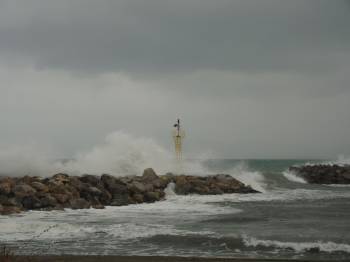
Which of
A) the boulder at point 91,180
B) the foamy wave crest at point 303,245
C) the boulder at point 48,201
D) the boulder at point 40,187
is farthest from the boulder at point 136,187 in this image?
the foamy wave crest at point 303,245

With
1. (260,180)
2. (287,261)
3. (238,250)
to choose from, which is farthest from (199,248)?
(260,180)

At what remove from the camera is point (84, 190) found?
76.8ft

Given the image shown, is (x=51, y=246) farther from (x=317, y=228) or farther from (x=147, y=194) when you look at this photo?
(x=147, y=194)

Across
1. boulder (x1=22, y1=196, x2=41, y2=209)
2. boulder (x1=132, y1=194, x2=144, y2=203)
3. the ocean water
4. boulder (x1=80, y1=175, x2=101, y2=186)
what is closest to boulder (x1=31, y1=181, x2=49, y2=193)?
boulder (x1=22, y1=196, x2=41, y2=209)

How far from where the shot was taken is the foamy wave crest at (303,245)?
11872mm

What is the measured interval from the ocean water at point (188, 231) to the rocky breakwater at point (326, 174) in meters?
27.7

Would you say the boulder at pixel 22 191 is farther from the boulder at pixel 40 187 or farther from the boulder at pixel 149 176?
the boulder at pixel 149 176

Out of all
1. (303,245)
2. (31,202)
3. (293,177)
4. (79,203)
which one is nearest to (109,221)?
(79,203)

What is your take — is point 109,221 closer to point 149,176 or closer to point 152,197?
point 152,197

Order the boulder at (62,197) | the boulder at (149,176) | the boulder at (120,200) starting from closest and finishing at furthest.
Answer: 1. the boulder at (62,197)
2. the boulder at (120,200)
3. the boulder at (149,176)

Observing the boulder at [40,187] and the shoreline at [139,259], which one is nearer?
the shoreline at [139,259]

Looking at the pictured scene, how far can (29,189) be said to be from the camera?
69.9ft

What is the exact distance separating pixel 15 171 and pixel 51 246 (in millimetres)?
25819

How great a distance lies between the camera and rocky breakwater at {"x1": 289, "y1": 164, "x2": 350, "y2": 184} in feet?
162
